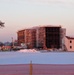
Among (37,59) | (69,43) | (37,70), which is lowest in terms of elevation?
(37,59)

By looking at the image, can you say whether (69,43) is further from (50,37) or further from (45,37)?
(50,37)

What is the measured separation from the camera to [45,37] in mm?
163625

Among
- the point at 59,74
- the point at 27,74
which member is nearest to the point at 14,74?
the point at 27,74

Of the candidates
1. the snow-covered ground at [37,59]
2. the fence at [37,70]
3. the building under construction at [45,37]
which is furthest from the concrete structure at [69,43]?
the fence at [37,70]

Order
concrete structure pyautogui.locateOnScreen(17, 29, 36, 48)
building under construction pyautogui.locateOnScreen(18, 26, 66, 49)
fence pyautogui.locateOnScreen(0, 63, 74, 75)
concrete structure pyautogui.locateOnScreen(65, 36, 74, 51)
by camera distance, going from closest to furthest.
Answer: fence pyautogui.locateOnScreen(0, 63, 74, 75) < concrete structure pyautogui.locateOnScreen(65, 36, 74, 51) < building under construction pyautogui.locateOnScreen(18, 26, 66, 49) < concrete structure pyautogui.locateOnScreen(17, 29, 36, 48)

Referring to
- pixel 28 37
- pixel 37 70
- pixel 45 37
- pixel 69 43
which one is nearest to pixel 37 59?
pixel 37 70

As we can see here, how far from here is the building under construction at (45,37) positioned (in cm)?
16162

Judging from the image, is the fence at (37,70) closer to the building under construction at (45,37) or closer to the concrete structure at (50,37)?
the building under construction at (45,37)

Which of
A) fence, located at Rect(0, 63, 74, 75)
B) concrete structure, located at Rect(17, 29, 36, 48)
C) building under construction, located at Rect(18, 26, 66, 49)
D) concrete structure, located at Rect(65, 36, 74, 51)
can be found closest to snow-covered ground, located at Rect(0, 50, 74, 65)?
fence, located at Rect(0, 63, 74, 75)

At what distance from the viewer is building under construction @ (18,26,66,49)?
161625mm

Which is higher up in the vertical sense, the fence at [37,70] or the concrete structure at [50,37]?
the concrete structure at [50,37]

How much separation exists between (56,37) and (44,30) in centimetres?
647

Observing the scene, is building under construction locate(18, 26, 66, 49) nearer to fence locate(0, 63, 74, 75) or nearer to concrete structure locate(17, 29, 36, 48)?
concrete structure locate(17, 29, 36, 48)

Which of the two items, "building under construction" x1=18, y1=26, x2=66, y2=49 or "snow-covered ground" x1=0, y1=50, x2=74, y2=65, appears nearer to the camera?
"snow-covered ground" x1=0, y1=50, x2=74, y2=65
